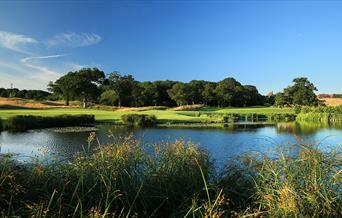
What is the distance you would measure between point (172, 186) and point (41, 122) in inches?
1424

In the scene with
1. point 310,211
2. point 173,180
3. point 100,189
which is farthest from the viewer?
point 173,180

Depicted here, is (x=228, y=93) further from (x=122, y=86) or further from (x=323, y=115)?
(x=323, y=115)

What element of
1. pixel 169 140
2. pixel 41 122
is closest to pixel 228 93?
pixel 41 122

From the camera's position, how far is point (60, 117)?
4238 cm

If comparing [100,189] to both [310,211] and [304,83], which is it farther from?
[304,83]

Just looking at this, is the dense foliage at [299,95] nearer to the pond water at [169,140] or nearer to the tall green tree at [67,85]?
the tall green tree at [67,85]

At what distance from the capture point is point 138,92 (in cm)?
9588

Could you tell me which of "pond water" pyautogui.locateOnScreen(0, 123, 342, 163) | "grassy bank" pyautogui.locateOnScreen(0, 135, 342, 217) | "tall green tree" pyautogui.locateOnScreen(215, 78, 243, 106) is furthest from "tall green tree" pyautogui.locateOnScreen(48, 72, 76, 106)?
"grassy bank" pyautogui.locateOnScreen(0, 135, 342, 217)

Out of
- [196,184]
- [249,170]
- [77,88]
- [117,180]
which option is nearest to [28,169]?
[117,180]

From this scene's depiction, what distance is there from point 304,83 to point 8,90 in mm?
85080

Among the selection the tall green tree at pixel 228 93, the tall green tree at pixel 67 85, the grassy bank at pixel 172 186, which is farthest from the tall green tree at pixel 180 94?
the grassy bank at pixel 172 186

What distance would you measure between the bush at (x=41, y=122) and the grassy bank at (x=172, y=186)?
32.8m

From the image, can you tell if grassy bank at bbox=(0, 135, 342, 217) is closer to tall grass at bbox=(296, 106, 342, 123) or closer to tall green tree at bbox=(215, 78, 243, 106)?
tall grass at bbox=(296, 106, 342, 123)

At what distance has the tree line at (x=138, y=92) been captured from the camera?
85.4 meters
